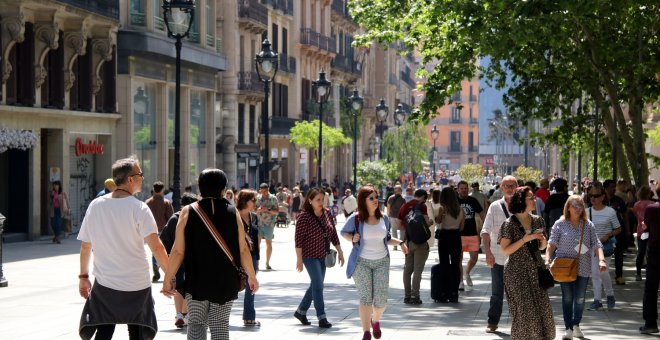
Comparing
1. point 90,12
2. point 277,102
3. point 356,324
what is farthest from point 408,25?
point 277,102

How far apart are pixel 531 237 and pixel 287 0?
55.6m

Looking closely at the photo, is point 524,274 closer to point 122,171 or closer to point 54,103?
point 122,171

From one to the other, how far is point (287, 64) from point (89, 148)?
2972 centimetres

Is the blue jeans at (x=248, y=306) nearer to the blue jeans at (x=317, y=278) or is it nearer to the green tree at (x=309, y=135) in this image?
the blue jeans at (x=317, y=278)

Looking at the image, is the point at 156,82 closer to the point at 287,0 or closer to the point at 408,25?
the point at 408,25

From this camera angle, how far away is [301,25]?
7125cm

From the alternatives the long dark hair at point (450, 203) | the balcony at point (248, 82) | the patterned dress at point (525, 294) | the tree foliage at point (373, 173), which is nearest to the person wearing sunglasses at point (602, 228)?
the long dark hair at point (450, 203)

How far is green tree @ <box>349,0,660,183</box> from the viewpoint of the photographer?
23078mm

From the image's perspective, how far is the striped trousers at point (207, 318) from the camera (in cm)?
989

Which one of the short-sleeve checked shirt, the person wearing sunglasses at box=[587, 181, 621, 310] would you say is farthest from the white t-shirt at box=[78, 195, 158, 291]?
the person wearing sunglasses at box=[587, 181, 621, 310]

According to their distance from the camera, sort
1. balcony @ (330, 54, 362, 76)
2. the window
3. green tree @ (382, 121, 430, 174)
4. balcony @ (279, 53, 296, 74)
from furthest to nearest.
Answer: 1. green tree @ (382, 121, 430, 174)
2. balcony @ (330, 54, 362, 76)
3. balcony @ (279, 53, 296, 74)
4. the window

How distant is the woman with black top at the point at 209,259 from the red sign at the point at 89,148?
28.1 metres

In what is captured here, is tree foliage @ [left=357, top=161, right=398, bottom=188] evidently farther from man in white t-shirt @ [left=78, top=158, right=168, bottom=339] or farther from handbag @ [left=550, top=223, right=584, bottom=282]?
man in white t-shirt @ [left=78, top=158, right=168, bottom=339]

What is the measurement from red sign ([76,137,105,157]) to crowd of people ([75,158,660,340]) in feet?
43.1
